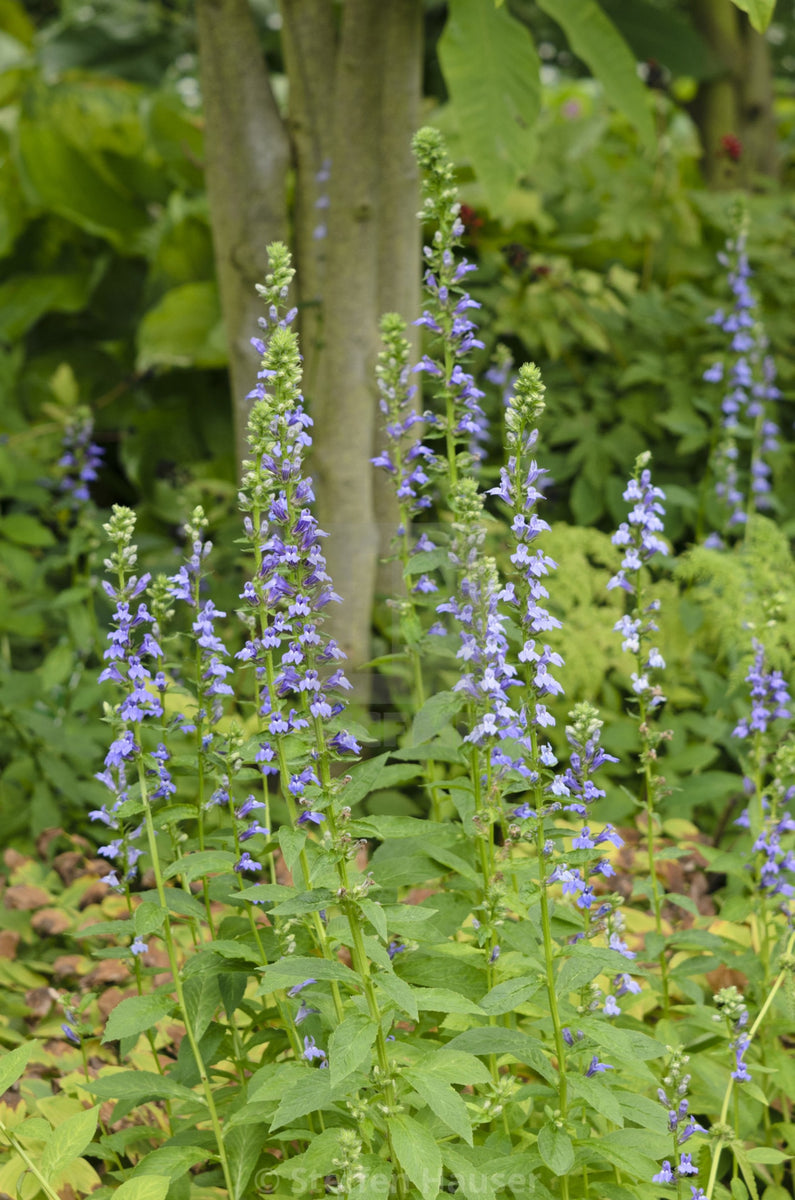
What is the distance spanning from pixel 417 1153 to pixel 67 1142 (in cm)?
61

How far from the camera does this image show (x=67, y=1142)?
1.79 meters

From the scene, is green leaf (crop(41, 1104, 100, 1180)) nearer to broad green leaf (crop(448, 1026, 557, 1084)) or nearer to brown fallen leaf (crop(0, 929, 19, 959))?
broad green leaf (crop(448, 1026, 557, 1084))

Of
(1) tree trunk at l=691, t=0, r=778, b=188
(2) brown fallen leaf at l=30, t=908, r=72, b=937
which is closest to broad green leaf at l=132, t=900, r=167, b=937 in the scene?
(2) brown fallen leaf at l=30, t=908, r=72, b=937

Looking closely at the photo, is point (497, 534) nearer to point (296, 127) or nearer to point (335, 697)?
point (296, 127)

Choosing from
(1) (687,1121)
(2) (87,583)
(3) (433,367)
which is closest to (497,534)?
(2) (87,583)

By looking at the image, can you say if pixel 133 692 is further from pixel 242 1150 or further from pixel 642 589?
pixel 642 589

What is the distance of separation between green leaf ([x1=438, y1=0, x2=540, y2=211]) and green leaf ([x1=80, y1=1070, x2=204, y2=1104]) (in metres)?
2.73

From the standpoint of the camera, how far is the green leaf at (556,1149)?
5.34 feet

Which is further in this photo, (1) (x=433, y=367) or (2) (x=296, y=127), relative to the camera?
(2) (x=296, y=127)

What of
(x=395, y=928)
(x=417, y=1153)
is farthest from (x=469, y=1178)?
(x=395, y=928)

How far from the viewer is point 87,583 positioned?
12.7 feet

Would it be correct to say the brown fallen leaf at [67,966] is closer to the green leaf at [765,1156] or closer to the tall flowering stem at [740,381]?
the green leaf at [765,1156]

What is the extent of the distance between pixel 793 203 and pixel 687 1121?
192 inches

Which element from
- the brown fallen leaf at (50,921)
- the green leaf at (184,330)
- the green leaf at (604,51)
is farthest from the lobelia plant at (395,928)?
the green leaf at (184,330)
